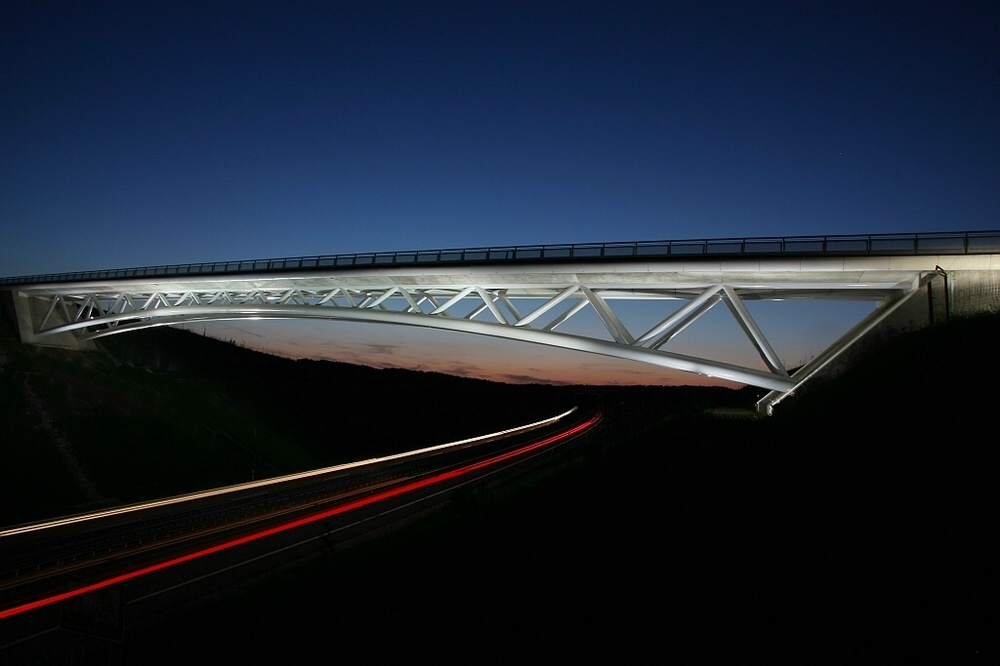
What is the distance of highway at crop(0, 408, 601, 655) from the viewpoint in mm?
10230

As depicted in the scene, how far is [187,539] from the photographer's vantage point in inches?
553

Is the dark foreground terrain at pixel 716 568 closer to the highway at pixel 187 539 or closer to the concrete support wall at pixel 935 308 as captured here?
the highway at pixel 187 539

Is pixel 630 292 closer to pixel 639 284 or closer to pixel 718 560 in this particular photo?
pixel 639 284

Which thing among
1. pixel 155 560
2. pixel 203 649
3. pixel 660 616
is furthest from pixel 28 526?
pixel 660 616

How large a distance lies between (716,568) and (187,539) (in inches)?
496

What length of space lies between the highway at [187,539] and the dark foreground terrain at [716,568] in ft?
5.73

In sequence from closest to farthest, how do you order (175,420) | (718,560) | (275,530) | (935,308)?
(718,560)
(275,530)
(935,308)
(175,420)

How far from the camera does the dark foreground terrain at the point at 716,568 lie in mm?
6102

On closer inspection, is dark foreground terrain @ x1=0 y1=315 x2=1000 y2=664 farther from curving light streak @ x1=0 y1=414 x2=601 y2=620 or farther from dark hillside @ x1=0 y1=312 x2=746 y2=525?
dark hillside @ x1=0 y1=312 x2=746 y2=525

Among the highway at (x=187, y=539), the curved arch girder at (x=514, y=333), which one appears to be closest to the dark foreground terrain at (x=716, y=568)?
the highway at (x=187, y=539)

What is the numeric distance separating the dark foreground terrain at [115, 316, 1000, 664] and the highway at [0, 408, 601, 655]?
175 cm

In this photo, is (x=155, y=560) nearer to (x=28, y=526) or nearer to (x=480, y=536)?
A: (x=28, y=526)

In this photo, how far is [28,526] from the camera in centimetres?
1488

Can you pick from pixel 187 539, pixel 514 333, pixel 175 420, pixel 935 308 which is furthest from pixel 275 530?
pixel 175 420
